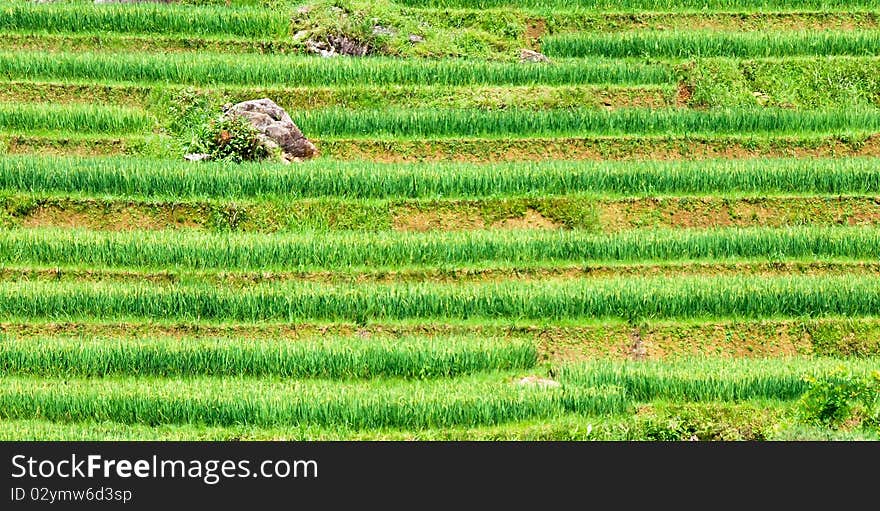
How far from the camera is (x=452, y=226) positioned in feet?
54.1

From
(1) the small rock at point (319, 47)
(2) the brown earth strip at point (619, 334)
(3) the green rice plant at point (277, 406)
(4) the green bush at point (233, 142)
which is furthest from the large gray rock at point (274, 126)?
(3) the green rice plant at point (277, 406)

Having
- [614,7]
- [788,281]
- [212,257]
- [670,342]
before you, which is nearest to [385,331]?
[212,257]

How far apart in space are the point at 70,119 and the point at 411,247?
592cm

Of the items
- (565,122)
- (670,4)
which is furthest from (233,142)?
(670,4)

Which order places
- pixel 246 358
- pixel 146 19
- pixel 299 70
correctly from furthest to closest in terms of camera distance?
pixel 146 19 < pixel 299 70 < pixel 246 358

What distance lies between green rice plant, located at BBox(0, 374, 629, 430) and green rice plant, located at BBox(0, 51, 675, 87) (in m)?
7.68

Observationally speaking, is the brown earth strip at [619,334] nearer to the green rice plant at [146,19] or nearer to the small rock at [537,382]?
the small rock at [537,382]

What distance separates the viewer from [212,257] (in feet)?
49.9

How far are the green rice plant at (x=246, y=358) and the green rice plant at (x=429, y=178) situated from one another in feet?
10.9

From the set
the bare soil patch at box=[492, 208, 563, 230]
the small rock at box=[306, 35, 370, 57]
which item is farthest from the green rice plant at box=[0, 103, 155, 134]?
the bare soil patch at box=[492, 208, 563, 230]

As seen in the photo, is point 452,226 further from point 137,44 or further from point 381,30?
point 137,44

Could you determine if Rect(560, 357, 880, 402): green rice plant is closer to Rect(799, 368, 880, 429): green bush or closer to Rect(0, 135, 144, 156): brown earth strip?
Rect(799, 368, 880, 429): green bush

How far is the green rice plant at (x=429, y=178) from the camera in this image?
53.5 feet

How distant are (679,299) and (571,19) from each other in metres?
8.35
